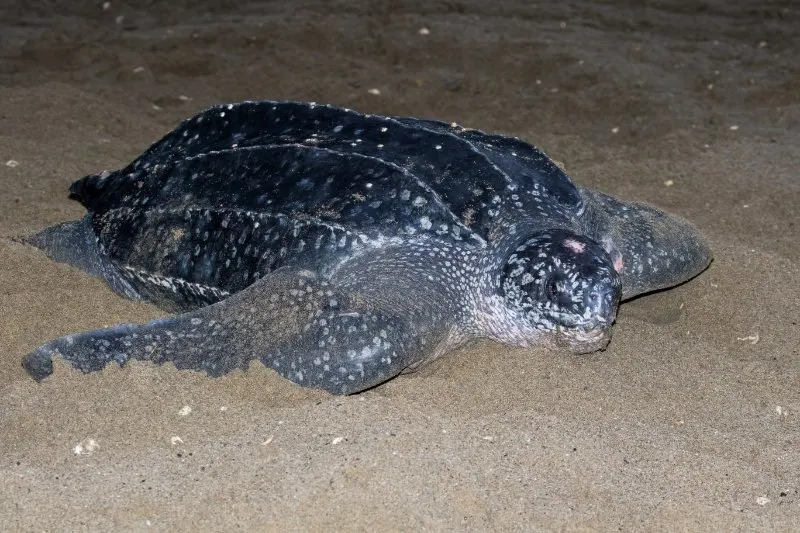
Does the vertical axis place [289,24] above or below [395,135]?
below

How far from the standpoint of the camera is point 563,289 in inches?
106

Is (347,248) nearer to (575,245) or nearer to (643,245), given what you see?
(575,245)

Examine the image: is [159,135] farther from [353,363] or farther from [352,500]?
[352,500]

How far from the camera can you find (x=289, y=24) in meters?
6.15

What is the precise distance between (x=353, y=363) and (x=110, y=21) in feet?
15.0

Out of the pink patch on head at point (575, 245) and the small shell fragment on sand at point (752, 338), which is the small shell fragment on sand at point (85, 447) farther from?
the small shell fragment on sand at point (752, 338)

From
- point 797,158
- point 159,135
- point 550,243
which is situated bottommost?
point 159,135

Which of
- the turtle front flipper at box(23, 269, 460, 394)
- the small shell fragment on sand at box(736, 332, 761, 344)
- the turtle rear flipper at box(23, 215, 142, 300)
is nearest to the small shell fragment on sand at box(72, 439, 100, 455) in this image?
the turtle front flipper at box(23, 269, 460, 394)

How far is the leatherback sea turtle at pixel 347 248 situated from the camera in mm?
2633

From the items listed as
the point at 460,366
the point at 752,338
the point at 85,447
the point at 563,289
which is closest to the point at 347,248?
the point at 460,366

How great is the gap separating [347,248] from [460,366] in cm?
49

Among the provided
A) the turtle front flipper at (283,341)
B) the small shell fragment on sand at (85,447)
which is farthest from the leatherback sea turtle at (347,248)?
the small shell fragment on sand at (85,447)

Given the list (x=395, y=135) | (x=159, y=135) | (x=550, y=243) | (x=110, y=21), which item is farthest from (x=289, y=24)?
(x=550, y=243)

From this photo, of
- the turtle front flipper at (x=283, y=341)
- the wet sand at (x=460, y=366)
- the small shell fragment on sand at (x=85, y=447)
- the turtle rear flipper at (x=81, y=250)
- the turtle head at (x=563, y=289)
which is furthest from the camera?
the turtle rear flipper at (x=81, y=250)
